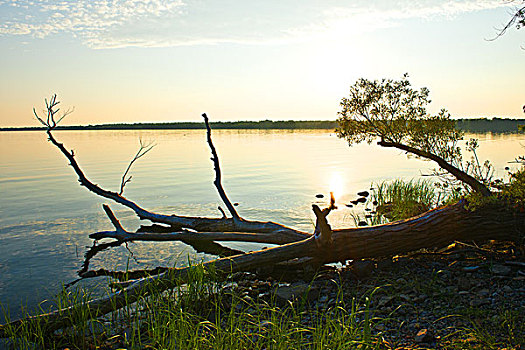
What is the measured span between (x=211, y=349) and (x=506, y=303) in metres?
4.19

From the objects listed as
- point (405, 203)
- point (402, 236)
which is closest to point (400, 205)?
point (405, 203)

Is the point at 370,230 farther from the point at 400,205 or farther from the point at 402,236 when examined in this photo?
the point at 400,205

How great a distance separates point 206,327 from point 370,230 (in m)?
4.27

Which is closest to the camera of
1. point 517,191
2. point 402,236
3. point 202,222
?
point 517,191

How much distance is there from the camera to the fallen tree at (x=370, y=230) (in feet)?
24.4

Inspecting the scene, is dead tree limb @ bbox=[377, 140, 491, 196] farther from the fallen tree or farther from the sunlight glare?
the sunlight glare

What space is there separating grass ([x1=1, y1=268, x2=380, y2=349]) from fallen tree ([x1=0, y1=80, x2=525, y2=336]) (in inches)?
8.8

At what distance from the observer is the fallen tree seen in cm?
743

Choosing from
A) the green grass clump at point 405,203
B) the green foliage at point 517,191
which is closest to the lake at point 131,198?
the green grass clump at point 405,203

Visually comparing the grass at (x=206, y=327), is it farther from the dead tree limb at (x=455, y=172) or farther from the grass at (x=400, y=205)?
the grass at (x=400, y=205)

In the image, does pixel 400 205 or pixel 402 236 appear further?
pixel 400 205

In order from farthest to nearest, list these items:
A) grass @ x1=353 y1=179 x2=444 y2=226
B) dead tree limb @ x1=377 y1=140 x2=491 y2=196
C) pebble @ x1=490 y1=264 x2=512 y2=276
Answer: grass @ x1=353 y1=179 x2=444 y2=226
dead tree limb @ x1=377 y1=140 x2=491 y2=196
pebble @ x1=490 y1=264 x2=512 y2=276

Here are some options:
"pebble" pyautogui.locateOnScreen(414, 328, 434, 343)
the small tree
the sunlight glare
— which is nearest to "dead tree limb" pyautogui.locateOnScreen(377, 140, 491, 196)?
the small tree

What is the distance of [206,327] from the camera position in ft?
17.7
